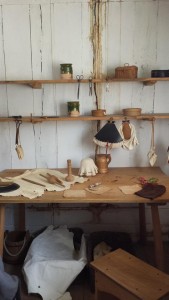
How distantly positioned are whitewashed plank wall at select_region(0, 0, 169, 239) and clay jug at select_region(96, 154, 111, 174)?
0.62 ft

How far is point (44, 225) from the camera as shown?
2.77 m

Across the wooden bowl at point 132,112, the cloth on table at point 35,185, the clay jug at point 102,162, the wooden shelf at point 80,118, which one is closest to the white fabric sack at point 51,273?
the cloth on table at point 35,185

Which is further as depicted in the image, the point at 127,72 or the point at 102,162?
the point at 102,162

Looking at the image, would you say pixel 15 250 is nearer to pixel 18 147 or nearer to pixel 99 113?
pixel 18 147

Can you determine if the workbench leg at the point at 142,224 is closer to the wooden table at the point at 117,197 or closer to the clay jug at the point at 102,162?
the wooden table at the point at 117,197

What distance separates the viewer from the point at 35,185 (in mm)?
2184

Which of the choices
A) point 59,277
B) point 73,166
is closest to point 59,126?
point 73,166

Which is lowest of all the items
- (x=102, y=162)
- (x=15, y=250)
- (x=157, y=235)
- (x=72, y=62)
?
(x=15, y=250)

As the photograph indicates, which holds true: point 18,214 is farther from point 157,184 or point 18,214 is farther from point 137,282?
point 137,282

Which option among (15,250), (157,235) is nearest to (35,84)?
(15,250)

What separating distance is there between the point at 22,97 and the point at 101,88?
0.69m

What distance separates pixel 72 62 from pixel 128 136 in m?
0.79

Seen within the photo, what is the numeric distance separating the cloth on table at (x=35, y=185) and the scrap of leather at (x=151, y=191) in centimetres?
48

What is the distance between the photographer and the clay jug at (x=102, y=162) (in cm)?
243
